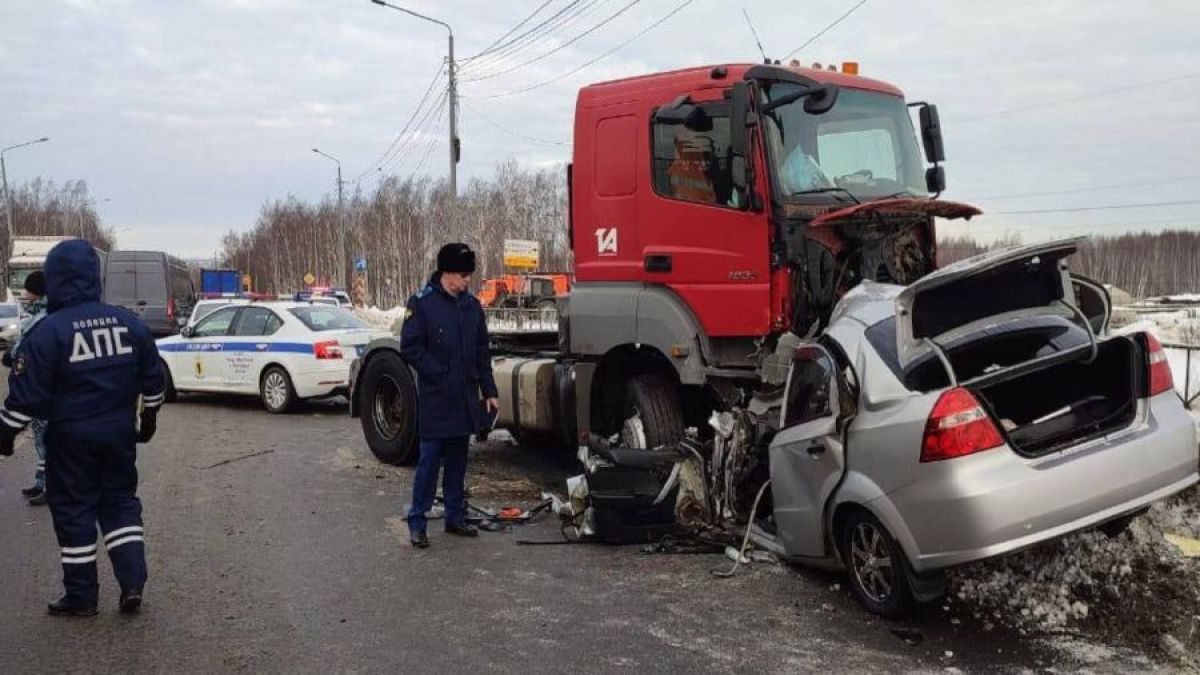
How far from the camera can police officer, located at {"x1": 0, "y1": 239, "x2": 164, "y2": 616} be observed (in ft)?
15.4

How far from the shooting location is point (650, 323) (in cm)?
682

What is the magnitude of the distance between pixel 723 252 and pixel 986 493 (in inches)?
114

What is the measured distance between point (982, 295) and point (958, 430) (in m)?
0.95

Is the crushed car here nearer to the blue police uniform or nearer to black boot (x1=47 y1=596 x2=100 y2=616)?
the blue police uniform

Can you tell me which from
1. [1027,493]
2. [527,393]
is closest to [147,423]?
[527,393]

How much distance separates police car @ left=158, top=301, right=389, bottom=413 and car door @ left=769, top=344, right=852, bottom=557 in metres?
8.49

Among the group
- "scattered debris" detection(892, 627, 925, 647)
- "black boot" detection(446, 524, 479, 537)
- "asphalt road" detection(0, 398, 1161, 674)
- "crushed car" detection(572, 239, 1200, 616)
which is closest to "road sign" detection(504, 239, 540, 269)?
"asphalt road" detection(0, 398, 1161, 674)

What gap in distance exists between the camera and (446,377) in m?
6.39

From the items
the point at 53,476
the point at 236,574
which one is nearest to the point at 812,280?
the point at 236,574

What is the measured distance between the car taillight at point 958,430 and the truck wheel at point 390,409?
18.8ft

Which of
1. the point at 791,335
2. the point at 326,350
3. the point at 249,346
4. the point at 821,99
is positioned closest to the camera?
the point at 791,335

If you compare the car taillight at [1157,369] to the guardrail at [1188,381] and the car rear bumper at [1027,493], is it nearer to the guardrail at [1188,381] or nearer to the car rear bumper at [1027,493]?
the car rear bumper at [1027,493]

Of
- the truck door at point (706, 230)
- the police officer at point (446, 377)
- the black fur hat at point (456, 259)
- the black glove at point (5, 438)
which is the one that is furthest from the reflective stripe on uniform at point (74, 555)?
the truck door at point (706, 230)

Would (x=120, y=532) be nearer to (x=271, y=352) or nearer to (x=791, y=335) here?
(x=791, y=335)
